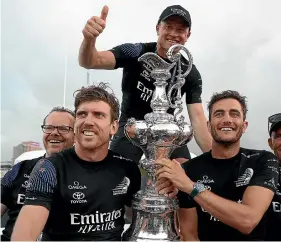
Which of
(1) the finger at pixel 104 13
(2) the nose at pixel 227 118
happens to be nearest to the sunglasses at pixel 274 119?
(2) the nose at pixel 227 118

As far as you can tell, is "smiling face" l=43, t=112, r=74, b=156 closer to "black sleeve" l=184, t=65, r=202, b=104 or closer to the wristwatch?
"black sleeve" l=184, t=65, r=202, b=104

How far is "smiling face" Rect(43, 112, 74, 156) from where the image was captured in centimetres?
271

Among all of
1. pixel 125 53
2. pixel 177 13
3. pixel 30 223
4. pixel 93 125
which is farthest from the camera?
pixel 125 53

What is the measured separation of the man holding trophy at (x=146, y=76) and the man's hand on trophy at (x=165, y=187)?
76 centimetres

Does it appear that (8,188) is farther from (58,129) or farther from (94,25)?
(94,25)

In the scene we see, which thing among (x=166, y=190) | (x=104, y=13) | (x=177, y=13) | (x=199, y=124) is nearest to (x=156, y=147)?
(x=166, y=190)

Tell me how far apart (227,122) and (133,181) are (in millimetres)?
675

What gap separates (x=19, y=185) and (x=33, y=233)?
3.22ft

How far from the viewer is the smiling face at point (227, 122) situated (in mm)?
2227

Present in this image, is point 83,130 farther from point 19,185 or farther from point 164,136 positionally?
point 19,185

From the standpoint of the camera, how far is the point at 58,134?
271cm

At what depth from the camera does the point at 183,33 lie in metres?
2.64

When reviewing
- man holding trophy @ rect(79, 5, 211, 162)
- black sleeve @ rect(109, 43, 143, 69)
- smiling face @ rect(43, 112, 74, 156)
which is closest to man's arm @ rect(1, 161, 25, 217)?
smiling face @ rect(43, 112, 74, 156)

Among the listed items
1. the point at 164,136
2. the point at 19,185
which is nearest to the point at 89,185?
the point at 164,136
